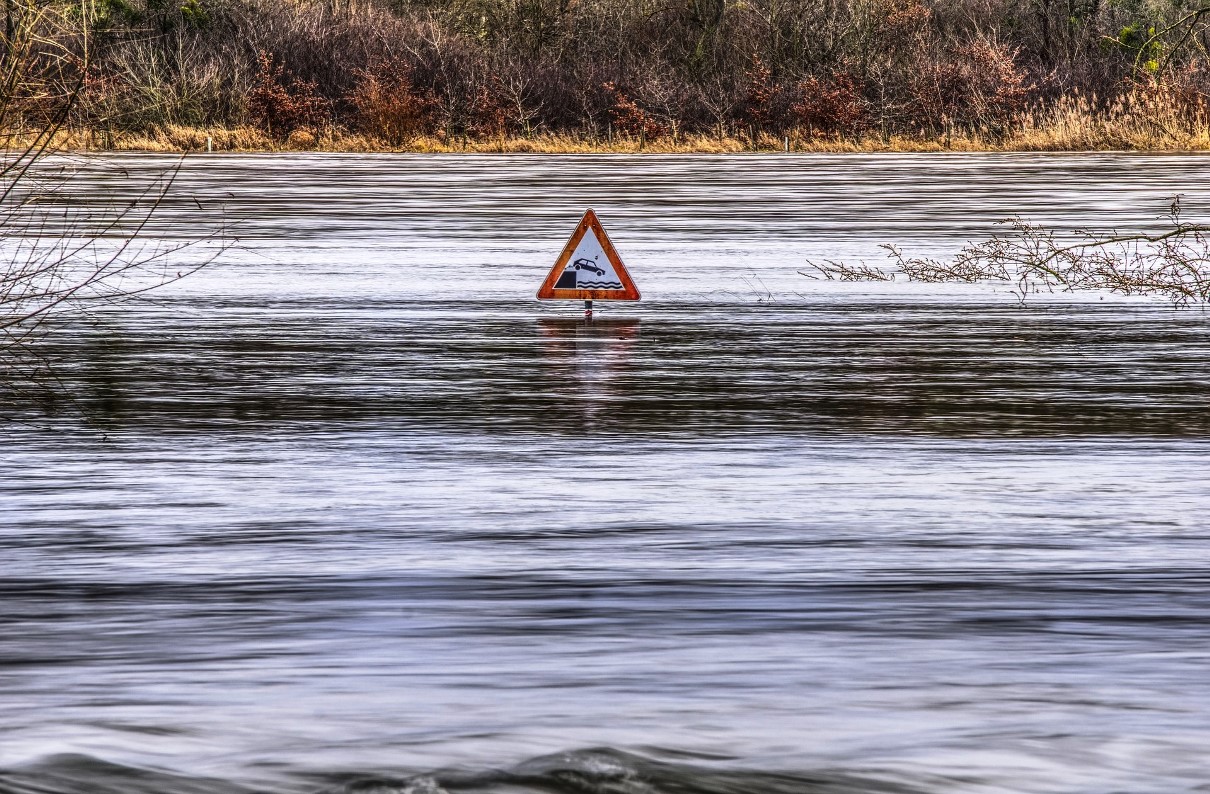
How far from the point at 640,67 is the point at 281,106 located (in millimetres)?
11665

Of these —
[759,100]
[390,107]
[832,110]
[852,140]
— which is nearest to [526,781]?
[852,140]

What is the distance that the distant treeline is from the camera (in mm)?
61625

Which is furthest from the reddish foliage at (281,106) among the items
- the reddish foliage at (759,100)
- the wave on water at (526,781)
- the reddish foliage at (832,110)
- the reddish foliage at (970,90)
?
the wave on water at (526,781)

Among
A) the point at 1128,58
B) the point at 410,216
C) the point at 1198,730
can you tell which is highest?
the point at 1128,58

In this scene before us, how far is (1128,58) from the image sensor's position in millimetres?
66125

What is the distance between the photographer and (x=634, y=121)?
207ft

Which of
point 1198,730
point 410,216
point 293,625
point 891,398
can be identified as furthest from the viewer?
point 410,216

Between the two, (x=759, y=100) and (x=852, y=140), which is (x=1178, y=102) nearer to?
(x=852, y=140)

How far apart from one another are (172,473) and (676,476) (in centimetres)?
225

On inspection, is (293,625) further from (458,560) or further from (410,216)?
(410,216)

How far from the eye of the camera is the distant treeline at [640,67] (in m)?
61.6

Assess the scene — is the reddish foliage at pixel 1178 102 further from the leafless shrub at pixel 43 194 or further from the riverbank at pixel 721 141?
the leafless shrub at pixel 43 194

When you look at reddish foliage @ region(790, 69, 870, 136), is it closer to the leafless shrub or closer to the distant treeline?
the distant treeline

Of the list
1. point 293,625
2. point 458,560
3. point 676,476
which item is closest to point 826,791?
point 293,625
